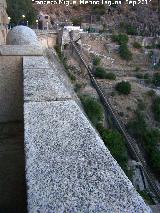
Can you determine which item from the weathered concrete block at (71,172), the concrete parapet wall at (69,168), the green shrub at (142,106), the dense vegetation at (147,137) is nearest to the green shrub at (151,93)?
the green shrub at (142,106)

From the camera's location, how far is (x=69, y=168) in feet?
9.55

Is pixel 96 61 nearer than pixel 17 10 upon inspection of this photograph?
Yes

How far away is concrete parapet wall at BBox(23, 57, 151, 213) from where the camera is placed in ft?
8.14

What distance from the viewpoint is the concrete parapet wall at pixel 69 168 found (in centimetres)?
248

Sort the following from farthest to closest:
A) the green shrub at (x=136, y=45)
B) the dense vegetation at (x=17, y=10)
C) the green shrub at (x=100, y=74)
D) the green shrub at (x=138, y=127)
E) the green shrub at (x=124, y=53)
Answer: the green shrub at (x=136, y=45) < the green shrub at (x=124, y=53) < the dense vegetation at (x=17, y=10) < the green shrub at (x=100, y=74) < the green shrub at (x=138, y=127)

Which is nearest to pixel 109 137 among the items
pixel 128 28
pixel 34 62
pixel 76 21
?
pixel 34 62

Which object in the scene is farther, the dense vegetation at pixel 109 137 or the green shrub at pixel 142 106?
the green shrub at pixel 142 106

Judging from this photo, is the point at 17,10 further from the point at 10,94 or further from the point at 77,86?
the point at 10,94

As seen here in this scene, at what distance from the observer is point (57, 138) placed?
3.48 metres

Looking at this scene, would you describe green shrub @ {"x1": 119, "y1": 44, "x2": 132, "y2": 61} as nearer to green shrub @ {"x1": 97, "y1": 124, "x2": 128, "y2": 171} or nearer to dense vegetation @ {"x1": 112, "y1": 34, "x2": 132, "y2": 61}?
dense vegetation @ {"x1": 112, "y1": 34, "x2": 132, "y2": 61}

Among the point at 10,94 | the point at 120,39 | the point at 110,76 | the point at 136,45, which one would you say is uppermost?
the point at 10,94

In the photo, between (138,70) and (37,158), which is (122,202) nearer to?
(37,158)

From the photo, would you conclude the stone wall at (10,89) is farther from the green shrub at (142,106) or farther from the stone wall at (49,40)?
the stone wall at (49,40)

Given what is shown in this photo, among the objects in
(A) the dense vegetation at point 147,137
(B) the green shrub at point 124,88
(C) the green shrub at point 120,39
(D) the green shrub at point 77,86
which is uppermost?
(C) the green shrub at point 120,39
